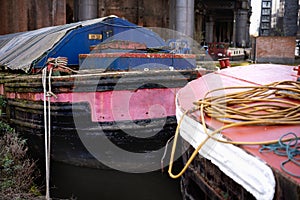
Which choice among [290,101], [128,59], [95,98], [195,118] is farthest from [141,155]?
[290,101]

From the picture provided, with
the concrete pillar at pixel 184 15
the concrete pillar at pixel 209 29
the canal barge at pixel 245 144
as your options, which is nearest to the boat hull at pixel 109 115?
the canal barge at pixel 245 144

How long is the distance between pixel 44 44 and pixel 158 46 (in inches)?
89.7

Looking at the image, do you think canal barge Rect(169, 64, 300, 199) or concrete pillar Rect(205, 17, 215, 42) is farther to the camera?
concrete pillar Rect(205, 17, 215, 42)

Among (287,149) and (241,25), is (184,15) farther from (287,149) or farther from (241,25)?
(241,25)

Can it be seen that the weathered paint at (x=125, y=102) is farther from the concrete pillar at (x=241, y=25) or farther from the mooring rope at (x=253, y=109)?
the concrete pillar at (x=241, y=25)

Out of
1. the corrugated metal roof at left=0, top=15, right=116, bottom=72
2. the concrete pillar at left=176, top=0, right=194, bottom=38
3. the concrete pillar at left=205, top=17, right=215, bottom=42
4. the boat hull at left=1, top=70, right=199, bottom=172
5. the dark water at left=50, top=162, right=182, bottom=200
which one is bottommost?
the dark water at left=50, top=162, right=182, bottom=200

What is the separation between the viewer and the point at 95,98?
485cm

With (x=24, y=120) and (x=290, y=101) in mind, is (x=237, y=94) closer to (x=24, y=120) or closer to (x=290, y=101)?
(x=290, y=101)

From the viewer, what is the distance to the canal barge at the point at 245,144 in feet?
6.00

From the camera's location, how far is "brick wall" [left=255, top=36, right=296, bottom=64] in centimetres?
1698

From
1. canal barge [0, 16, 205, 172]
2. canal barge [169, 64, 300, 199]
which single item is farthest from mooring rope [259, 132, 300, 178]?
canal barge [0, 16, 205, 172]

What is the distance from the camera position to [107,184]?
5344 millimetres

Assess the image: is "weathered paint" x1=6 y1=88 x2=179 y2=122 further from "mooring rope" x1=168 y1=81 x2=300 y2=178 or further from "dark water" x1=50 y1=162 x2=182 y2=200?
"mooring rope" x1=168 y1=81 x2=300 y2=178

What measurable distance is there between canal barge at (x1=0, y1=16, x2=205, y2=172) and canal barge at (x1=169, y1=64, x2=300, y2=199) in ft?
5.12
